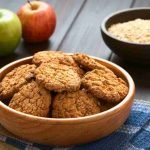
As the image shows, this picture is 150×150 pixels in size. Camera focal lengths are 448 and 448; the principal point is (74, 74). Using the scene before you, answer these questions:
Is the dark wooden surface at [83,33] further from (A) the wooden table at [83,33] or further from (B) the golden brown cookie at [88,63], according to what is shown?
(B) the golden brown cookie at [88,63]

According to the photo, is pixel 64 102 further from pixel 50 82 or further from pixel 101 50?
pixel 101 50

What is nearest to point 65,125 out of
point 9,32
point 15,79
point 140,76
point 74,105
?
point 74,105

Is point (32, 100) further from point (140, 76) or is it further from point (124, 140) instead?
point (140, 76)

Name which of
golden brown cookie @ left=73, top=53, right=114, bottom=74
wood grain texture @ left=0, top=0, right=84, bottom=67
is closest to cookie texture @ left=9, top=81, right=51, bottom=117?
golden brown cookie @ left=73, top=53, right=114, bottom=74

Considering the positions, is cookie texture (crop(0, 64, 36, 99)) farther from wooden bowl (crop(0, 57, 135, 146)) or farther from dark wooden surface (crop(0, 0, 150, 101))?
dark wooden surface (crop(0, 0, 150, 101))

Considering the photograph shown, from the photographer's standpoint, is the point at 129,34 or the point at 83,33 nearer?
the point at 129,34

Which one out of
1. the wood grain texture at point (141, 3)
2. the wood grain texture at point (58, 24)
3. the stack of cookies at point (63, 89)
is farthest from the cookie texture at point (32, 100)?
the wood grain texture at point (141, 3)
